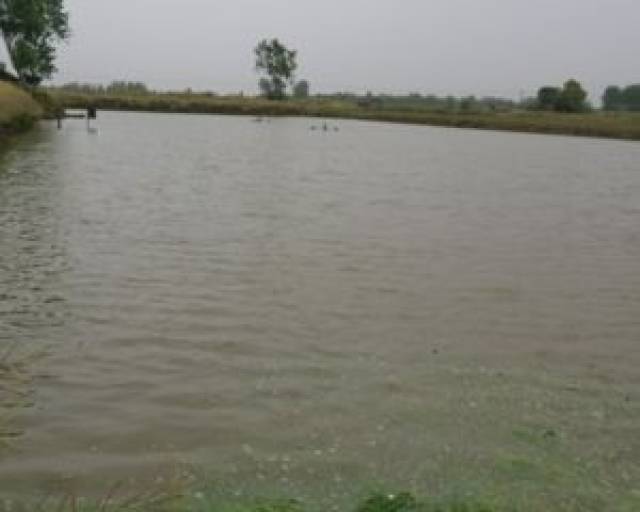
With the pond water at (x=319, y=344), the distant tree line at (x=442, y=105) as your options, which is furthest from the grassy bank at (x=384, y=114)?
the pond water at (x=319, y=344)

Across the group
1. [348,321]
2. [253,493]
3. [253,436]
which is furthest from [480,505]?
[348,321]

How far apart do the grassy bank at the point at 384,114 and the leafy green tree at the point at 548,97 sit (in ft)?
44.3

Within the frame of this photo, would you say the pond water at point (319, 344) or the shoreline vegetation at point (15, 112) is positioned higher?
the shoreline vegetation at point (15, 112)

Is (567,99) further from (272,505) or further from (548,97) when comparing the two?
(272,505)

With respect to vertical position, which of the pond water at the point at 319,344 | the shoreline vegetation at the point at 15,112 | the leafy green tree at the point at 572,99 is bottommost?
the pond water at the point at 319,344

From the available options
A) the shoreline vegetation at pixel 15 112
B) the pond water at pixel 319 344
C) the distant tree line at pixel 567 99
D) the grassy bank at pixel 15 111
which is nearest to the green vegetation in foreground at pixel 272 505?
the pond water at pixel 319 344

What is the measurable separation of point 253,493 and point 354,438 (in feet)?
5.42

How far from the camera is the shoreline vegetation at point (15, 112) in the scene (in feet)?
144

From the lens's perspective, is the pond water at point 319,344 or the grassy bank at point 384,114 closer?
the pond water at point 319,344

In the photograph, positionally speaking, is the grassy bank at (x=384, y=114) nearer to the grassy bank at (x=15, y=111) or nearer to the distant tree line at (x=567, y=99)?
the distant tree line at (x=567, y=99)

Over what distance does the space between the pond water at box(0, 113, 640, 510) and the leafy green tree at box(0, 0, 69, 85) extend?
60537mm

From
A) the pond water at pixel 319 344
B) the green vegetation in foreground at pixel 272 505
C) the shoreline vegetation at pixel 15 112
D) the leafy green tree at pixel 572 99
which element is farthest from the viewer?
the leafy green tree at pixel 572 99

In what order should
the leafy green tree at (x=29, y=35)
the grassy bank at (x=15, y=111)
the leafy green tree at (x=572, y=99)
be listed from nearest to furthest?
1. the grassy bank at (x=15, y=111)
2. the leafy green tree at (x=29, y=35)
3. the leafy green tree at (x=572, y=99)

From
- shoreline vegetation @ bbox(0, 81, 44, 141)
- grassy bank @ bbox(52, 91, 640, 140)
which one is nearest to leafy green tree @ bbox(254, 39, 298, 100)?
grassy bank @ bbox(52, 91, 640, 140)
